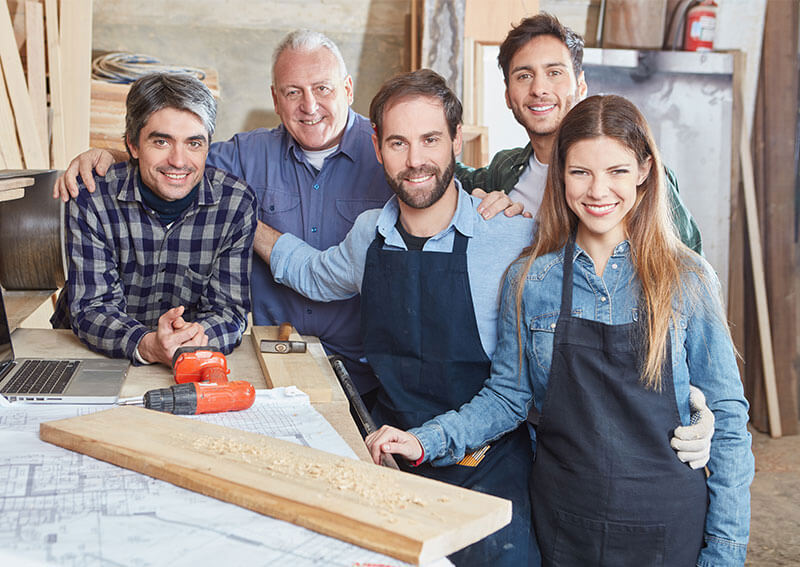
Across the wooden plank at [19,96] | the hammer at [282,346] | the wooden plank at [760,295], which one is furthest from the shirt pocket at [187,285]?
the wooden plank at [760,295]

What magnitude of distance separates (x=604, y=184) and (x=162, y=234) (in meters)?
1.31

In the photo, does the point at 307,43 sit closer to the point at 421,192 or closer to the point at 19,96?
the point at 421,192

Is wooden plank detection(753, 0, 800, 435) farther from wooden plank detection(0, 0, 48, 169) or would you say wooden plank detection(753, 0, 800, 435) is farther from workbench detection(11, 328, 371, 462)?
wooden plank detection(0, 0, 48, 169)

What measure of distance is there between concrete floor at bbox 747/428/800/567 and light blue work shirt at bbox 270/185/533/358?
2177 mm

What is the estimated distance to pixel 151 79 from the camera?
7.68ft

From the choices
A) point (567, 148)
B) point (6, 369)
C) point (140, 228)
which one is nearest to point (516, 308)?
point (567, 148)

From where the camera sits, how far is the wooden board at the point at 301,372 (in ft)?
6.23

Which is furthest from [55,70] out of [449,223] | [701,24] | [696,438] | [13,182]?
[701,24]

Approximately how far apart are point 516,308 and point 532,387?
0.22 m

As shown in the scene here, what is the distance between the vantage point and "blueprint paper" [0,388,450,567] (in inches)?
43.6

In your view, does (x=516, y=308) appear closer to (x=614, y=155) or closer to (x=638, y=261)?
(x=638, y=261)

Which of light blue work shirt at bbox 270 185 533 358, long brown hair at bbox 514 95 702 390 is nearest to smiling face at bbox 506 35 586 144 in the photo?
light blue work shirt at bbox 270 185 533 358

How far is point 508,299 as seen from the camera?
2.13m

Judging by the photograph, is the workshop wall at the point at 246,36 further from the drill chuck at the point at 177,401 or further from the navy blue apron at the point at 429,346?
the drill chuck at the point at 177,401
